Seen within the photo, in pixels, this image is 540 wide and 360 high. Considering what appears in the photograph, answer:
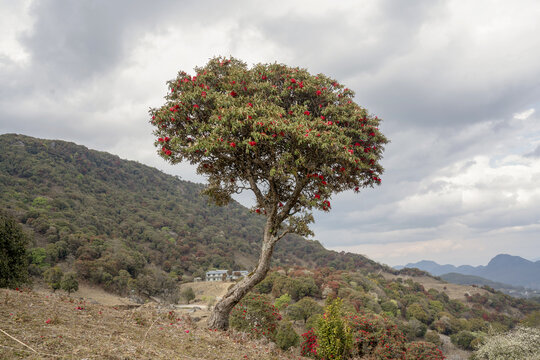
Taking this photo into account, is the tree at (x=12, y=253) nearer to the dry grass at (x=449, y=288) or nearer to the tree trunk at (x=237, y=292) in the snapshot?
the tree trunk at (x=237, y=292)

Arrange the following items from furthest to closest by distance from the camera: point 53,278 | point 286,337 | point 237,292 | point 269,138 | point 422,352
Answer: point 53,278 < point 286,337 < point 422,352 < point 237,292 < point 269,138

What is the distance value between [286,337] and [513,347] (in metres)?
12.7

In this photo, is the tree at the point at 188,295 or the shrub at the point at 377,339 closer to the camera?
the shrub at the point at 377,339

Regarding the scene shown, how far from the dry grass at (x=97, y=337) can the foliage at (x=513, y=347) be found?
1600 cm

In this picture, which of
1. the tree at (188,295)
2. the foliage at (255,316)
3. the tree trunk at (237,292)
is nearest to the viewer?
Result: the tree trunk at (237,292)

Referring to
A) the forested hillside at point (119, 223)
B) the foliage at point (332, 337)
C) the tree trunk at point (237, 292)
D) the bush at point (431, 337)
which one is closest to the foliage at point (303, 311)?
the forested hillside at point (119, 223)

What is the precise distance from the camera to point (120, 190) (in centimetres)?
8681

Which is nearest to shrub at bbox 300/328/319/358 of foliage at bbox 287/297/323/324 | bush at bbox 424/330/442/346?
foliage at bbox 287/297/323/324

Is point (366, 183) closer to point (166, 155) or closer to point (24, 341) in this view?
point (166, 155)

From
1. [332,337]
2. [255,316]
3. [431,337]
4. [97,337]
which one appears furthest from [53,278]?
[431,337]

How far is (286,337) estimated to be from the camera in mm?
18391

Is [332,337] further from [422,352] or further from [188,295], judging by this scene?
[188,295]

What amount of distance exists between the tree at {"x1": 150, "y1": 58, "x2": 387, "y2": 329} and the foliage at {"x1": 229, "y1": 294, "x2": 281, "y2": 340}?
22.9 feet

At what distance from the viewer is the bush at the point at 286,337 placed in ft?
59.2
